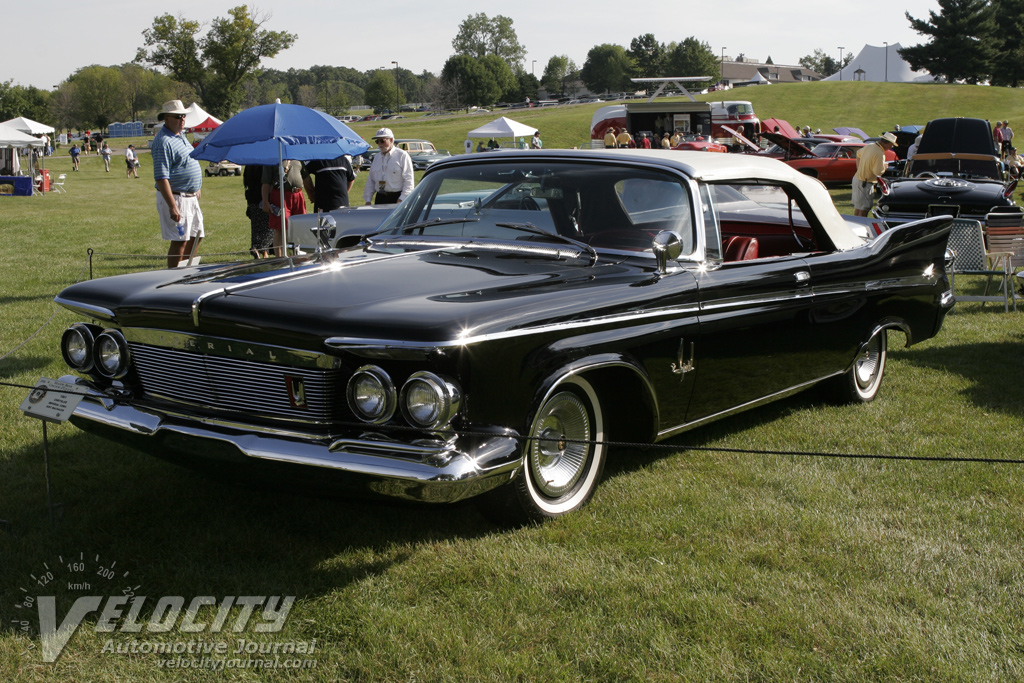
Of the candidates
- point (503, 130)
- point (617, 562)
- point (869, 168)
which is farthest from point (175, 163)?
point (503, 130)

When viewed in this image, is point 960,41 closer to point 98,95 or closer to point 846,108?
point 846,108

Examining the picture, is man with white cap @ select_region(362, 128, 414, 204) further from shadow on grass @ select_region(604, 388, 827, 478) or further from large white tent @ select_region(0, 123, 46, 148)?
large white tent @ select_region(0, 123, 46, 148)

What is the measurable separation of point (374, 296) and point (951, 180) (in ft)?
37.3

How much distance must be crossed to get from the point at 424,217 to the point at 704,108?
28840mm

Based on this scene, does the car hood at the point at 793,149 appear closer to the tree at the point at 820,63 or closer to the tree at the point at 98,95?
the tree at the point at 98,95

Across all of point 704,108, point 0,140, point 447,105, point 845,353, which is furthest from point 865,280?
point 447,105

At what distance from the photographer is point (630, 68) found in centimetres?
13538

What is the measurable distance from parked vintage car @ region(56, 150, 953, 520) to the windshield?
0.01m

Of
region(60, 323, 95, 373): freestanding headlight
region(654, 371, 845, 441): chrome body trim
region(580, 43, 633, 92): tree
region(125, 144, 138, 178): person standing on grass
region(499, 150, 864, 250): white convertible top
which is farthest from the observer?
region(580, 43, 633, 92): tree

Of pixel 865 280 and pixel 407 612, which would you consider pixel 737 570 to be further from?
pixel 865 280

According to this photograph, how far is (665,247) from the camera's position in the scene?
389 cm

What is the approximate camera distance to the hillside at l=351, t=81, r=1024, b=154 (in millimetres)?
56969

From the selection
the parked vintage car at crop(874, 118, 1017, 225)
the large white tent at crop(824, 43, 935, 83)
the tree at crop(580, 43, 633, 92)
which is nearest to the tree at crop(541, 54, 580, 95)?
the tree at crop(580, 43, 633, 92)

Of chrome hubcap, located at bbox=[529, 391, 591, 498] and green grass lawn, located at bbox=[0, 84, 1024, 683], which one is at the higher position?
chrome hubcap, located at bbox=[529, 391, 591, 498]
